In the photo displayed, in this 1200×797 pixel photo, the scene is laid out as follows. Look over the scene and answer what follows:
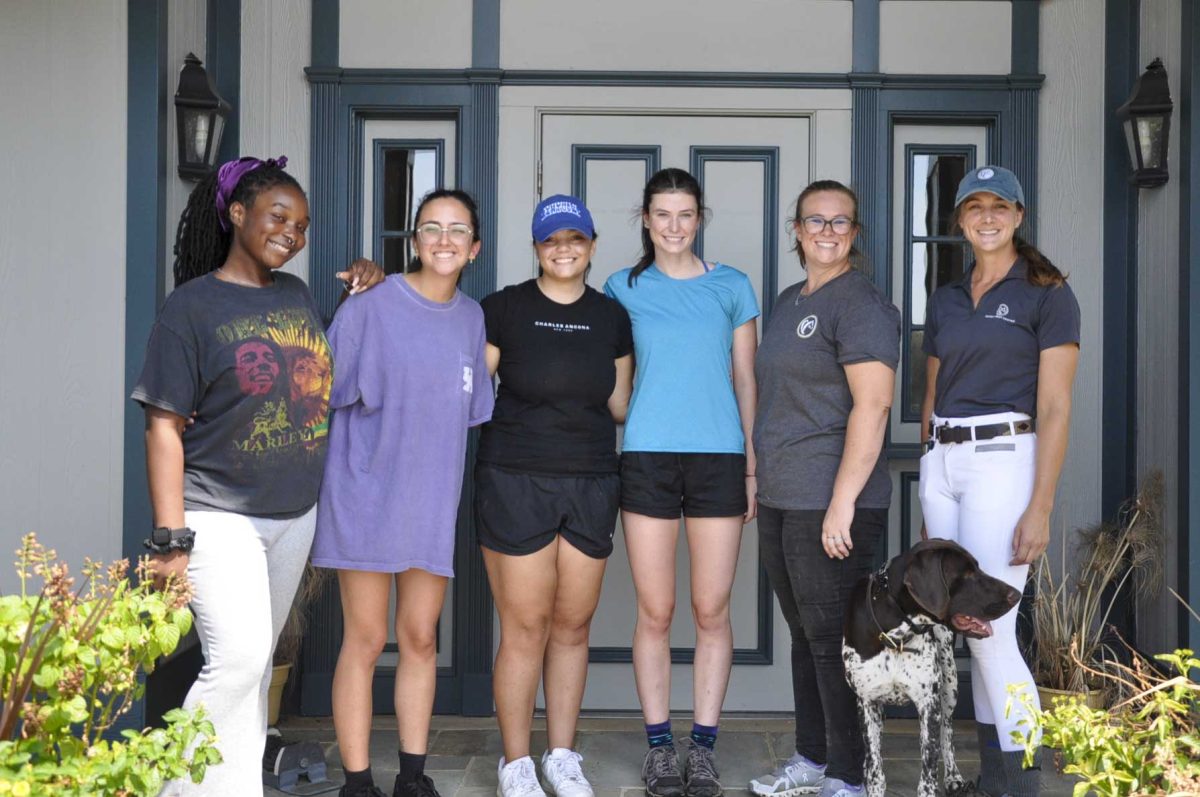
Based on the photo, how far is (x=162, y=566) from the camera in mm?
2600

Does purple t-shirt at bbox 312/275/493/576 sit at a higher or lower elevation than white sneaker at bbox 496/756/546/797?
higher

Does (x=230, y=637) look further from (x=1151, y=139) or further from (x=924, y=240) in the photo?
(x=1151, y=139)

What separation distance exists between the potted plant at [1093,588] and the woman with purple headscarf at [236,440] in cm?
251

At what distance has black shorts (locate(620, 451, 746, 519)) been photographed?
11.3 feet

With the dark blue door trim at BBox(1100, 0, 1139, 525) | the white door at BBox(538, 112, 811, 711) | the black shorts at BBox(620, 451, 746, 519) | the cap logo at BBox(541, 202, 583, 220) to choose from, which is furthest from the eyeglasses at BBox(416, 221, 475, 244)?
the dark blue door trim at BBox(1100, 0, 1139, 525)

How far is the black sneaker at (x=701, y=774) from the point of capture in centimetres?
349

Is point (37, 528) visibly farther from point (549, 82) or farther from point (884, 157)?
point (884, 157)

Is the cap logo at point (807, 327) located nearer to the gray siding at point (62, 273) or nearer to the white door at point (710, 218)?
the white door at point (710, 218)

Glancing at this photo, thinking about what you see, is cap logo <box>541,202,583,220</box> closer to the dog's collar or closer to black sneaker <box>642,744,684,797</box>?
the dog's collar

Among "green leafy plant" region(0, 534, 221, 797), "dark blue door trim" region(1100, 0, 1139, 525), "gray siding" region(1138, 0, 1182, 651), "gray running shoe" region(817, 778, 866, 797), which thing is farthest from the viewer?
"dark blue door trim" region(1100, 0, 1139, 525)

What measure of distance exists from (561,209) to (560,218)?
0.03 metres

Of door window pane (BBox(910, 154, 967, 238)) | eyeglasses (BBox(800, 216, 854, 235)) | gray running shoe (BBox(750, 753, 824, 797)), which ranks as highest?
door window pane (BBox(910, 154, 967, 238))

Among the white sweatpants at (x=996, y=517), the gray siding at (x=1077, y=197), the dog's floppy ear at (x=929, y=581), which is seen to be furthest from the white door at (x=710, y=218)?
the dog's floppy ear at (x=929, y=581)

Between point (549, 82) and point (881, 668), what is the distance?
2444 millimetres
